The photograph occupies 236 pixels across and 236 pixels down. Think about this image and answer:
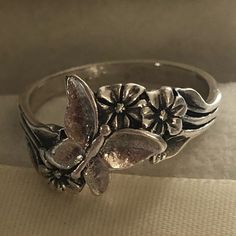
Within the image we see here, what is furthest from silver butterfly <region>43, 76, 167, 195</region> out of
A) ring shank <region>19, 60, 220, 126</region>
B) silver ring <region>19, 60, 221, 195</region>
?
ring shank <region>19, 60, 220, 126</region>

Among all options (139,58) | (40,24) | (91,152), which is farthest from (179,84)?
(91,152)

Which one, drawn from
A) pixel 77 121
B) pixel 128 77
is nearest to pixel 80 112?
pixel 77 121

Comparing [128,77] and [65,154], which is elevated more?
[65,154]

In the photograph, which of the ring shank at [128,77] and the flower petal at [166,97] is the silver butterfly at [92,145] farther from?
the ring shank at [128,77]

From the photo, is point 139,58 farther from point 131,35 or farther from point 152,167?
point 152,167

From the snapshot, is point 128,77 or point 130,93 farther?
point 128,77

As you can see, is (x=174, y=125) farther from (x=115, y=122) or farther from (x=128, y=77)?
(x=128, y=77)
